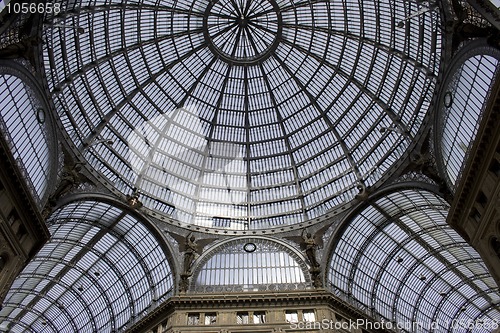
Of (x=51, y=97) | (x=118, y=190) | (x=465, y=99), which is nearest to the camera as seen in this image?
(x=465, y=99)

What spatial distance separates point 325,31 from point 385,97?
29.9ft

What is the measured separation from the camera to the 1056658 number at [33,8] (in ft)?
99.8

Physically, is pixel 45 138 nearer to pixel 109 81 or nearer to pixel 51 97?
pixel 51 97

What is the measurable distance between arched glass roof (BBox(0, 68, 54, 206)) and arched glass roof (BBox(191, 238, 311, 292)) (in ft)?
56.7

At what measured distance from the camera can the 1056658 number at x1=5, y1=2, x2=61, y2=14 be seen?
30425 mm

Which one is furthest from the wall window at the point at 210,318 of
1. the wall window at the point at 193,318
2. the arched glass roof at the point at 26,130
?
the arched glass roof at the point at 26,130

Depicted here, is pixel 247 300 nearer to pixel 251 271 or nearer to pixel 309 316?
pixel 251 271

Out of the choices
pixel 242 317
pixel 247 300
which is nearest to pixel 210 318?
pixel 242 317

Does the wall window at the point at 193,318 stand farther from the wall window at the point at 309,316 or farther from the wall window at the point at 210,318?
the wall window at the point at 309,316

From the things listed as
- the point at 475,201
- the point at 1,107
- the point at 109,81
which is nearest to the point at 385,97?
the point at 475,201

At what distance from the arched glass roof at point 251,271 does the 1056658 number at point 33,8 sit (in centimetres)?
2675

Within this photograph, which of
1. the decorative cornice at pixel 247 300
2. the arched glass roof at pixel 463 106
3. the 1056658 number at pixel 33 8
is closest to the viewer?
the 1056658 number at pixel 33 8

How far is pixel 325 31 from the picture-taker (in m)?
49.0

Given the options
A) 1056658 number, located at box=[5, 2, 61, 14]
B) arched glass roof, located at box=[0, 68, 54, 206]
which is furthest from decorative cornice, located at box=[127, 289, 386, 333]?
1056658 number, located at box=[5, 2, 61, 14]
